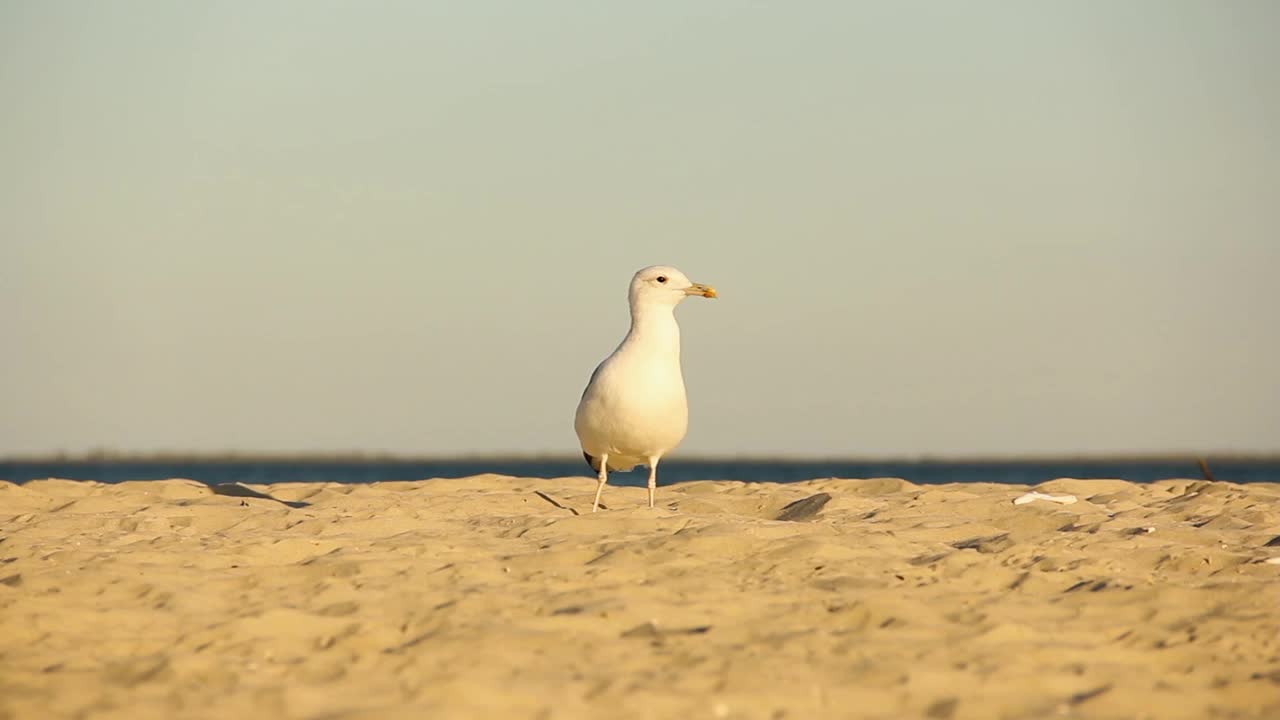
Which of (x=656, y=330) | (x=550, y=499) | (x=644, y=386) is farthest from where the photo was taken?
(x=550, y=499)

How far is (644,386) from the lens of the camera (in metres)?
8.80

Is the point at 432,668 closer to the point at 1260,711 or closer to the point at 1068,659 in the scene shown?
the point at 1068,659

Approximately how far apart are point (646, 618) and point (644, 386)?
3.73m

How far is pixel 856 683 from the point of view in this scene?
4391mm

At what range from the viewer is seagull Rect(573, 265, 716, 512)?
29.0ft

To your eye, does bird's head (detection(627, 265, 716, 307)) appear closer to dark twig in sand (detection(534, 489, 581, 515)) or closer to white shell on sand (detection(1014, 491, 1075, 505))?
dark twig in sand (detection(534, 489, 581, 515))

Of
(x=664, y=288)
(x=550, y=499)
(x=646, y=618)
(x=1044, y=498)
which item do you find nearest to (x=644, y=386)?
(x=664, y=288)

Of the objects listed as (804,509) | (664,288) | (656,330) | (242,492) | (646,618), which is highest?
(664,288)

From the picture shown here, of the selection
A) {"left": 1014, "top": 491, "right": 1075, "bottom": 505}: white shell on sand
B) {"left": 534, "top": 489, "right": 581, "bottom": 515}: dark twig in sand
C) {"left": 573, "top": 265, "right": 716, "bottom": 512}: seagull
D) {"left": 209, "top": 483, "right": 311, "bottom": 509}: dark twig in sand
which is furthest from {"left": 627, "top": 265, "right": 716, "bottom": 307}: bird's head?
{"left": 209, "top": 483, "right": 311, "bottom": 509}: dark twig in sand

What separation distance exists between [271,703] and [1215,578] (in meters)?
4.47

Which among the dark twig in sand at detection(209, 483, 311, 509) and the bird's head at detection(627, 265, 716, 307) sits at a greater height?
the bird's head at detection(627, 265, 716, 307)

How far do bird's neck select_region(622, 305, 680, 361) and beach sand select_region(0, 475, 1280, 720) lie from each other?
1.32 meters

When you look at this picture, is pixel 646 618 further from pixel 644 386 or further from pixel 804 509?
pixel 804 509

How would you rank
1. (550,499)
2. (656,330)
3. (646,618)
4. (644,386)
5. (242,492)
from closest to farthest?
(646,618) → (644,386) → (656,330) → (550,499) → (242,492)
